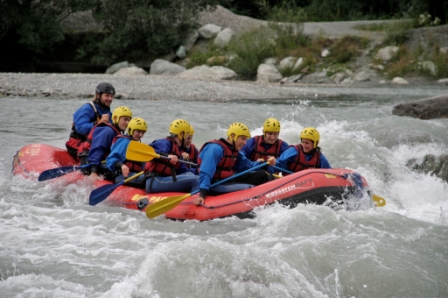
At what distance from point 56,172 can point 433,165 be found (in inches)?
216

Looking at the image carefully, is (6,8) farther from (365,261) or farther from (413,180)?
(365,261)

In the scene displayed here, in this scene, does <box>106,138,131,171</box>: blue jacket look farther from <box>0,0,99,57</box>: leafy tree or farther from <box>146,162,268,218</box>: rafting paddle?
<box>0,0,99,57</box>: leafy tree

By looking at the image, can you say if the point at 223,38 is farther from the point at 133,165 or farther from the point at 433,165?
the point at 133,165

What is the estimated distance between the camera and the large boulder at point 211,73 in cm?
2295

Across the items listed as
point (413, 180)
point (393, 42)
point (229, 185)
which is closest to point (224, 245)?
point (229, 185)

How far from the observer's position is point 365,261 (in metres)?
5.26

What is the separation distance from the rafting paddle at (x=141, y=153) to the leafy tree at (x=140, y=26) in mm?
19836

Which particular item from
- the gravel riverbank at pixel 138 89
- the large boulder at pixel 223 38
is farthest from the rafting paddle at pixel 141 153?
the large boulder at pixel 223 38

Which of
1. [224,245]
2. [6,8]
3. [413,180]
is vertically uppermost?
[6,8]

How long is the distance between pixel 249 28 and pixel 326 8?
621 centimetres

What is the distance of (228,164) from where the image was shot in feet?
22.6

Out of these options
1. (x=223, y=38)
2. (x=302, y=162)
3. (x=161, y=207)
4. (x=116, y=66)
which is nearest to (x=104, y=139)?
(x=161, y=207)

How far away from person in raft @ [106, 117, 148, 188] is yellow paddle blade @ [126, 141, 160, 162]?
358mm

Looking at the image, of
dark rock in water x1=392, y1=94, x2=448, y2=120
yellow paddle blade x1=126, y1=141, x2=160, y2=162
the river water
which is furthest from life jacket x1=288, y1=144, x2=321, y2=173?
dark rock in water x1=392, y1=94, x2=448, y2=120
